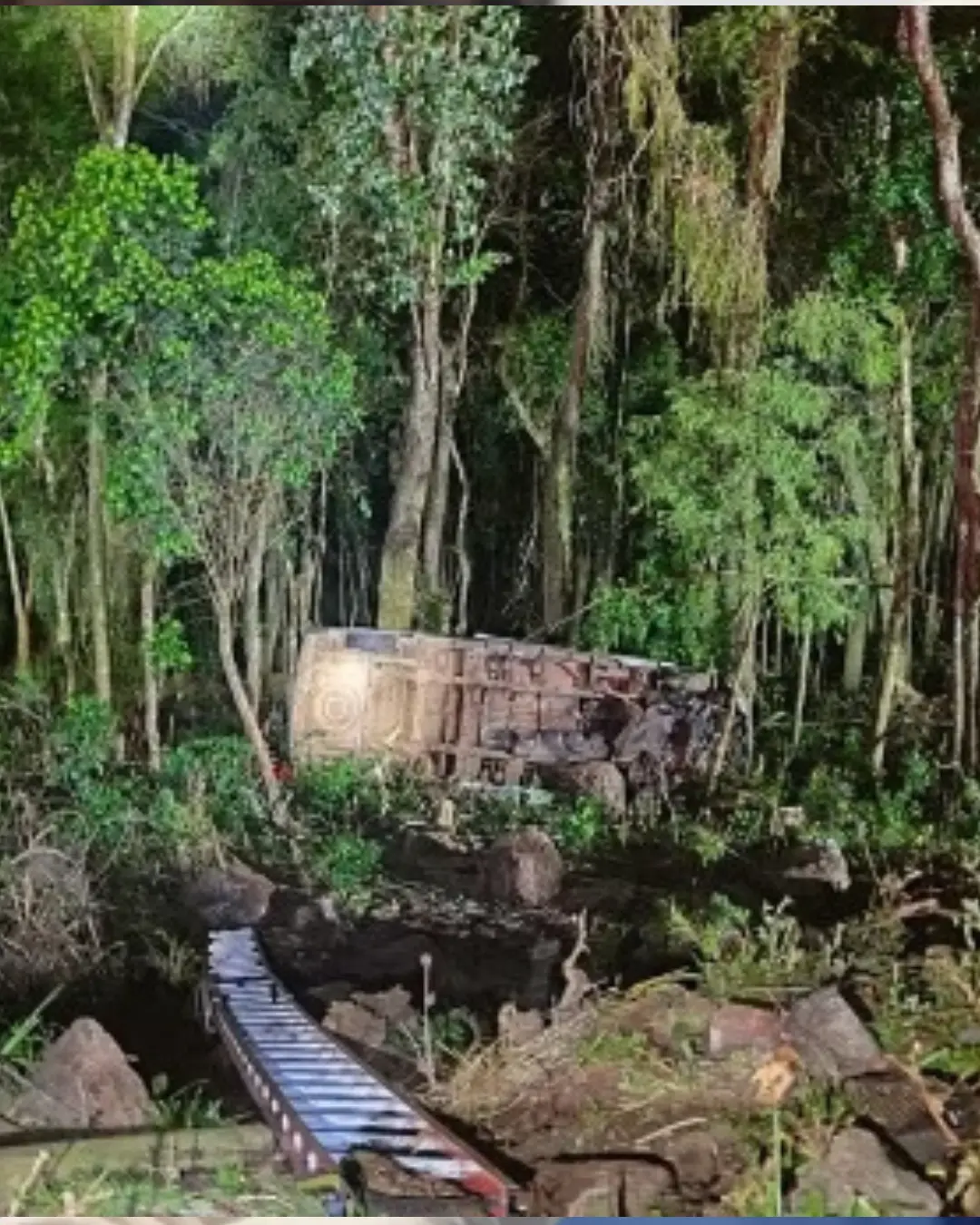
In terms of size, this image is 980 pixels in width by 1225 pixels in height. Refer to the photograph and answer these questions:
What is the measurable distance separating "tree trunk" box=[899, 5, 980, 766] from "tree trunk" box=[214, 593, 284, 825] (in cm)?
173

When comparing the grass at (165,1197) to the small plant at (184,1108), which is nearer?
the grass at (165,1197)

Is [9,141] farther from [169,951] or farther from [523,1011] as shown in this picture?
[523,1011]

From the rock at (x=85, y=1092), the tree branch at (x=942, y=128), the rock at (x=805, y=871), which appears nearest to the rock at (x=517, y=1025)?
the rock at (x=805, y=871)

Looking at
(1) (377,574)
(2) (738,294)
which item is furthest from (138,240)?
(2) (738,294)

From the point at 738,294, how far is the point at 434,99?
91 cm

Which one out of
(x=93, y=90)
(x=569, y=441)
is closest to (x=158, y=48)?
(x=93, y=90)

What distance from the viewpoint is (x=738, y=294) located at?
5148mm

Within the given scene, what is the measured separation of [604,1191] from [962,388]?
219cm

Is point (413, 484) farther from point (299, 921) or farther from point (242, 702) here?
point (299, 921)

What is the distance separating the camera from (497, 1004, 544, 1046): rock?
4.68 meters

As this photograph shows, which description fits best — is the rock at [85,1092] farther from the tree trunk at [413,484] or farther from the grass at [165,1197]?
the tree trunk at [413,484]

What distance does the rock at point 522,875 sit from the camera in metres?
4.92

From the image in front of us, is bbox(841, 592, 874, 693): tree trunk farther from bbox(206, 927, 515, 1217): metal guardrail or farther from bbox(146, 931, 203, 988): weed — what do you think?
bbox(146, 931, 203, 988): weed

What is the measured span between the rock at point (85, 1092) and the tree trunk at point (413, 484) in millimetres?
1231
